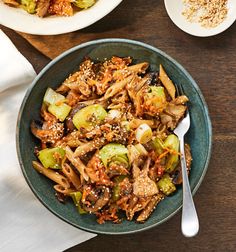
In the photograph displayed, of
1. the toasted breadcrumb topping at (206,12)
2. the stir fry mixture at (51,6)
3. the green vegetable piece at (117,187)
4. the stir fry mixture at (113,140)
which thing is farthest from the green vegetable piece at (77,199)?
the toasted breadcrumb topping at (206,12)

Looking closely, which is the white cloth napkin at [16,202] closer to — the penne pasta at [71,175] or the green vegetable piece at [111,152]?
the penne pasta at [71,175]

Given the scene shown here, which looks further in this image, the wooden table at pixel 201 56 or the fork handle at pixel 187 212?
the wooden table at pixel 201 56

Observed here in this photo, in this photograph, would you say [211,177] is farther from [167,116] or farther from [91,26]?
[91,26]

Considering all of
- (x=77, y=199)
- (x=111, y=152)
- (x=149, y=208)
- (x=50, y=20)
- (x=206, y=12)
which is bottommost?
(x=149, y=208)

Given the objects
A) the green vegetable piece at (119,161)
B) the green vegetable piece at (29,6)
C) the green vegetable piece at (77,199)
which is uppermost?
the green vegetable piece at (29,6)

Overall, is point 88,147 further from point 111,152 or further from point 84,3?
point 84,3

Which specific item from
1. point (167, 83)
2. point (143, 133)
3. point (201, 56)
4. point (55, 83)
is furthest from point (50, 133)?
point (201, 56)

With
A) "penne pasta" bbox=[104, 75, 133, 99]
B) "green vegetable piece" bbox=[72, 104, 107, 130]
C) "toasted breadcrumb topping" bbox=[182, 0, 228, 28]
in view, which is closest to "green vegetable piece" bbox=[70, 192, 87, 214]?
"green vegetable piece" bbox=[72, 104, 107, 130]

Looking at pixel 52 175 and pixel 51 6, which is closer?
pixel 52 175
